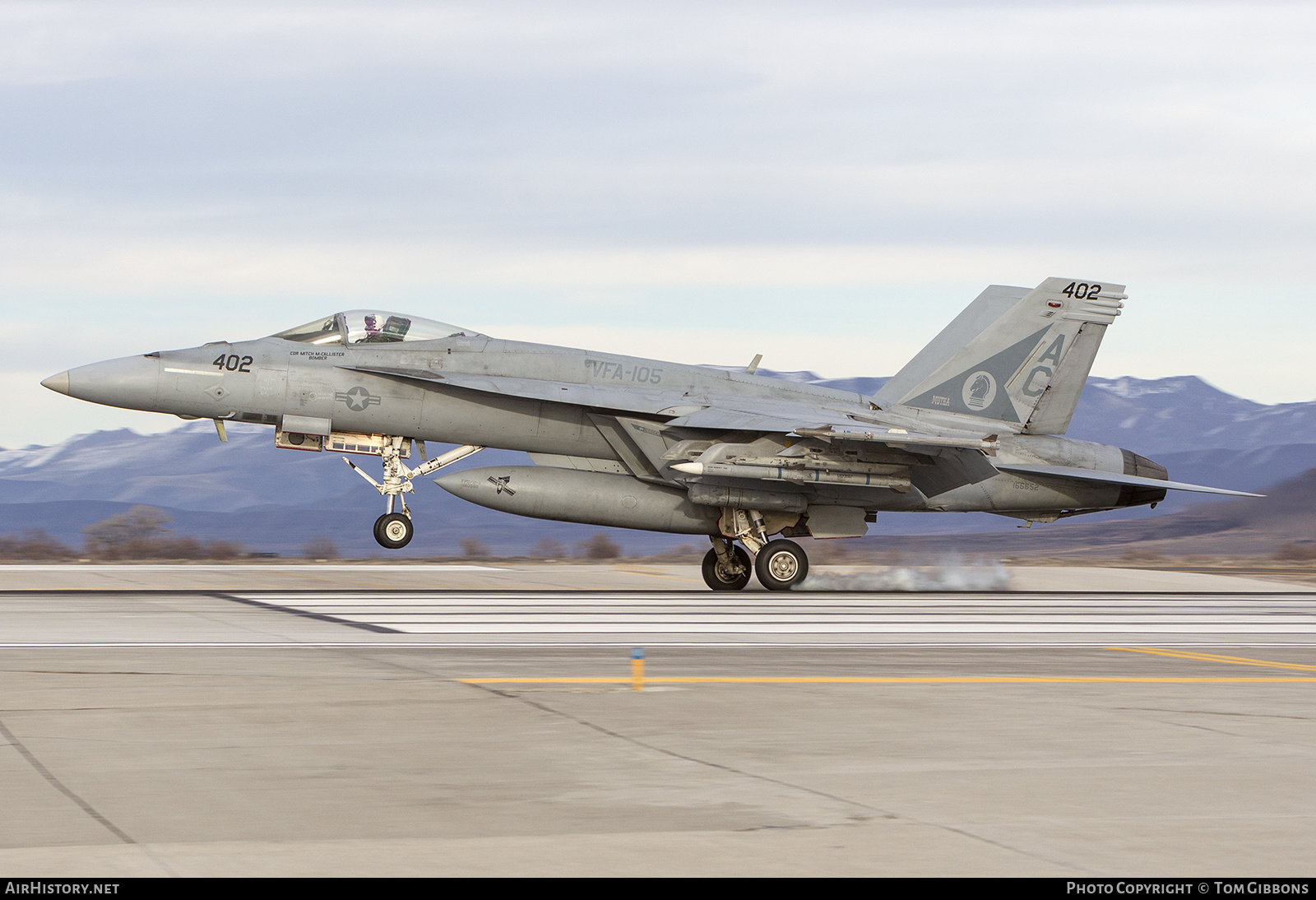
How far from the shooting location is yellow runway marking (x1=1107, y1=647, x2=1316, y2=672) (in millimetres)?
11750

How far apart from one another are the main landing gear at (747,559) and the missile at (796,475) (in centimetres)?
119

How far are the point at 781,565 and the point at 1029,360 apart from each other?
17.8 feet

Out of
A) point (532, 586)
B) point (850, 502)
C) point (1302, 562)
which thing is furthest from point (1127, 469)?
point (1302, 562)

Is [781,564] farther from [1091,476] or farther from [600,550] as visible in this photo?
[600,550]

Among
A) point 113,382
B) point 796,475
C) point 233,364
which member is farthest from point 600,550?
point 113,382

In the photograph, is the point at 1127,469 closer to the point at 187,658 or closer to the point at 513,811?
the point at 187,658

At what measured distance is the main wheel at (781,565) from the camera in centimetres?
2152

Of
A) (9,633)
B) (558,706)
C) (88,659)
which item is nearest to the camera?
(558,706)

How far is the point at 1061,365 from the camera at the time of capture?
907 inches

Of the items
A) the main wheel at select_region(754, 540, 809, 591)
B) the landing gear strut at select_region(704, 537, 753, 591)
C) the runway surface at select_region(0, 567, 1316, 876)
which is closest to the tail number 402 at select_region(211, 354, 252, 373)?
the runway surface at select_region(0, 567, 1316, 876)

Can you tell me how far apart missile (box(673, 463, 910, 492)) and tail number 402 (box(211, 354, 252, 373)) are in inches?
248

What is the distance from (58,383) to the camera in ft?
65.0

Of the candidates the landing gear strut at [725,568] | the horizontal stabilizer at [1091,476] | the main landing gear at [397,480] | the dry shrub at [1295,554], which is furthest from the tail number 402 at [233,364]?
the dry shrub at [1295,554]
